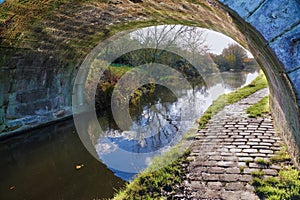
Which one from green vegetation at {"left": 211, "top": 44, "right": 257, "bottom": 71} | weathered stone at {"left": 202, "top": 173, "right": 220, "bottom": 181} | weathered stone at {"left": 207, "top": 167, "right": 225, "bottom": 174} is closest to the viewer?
weathered stone at {"left": 202, "top": 173, "right": 220, "bottom": 181}

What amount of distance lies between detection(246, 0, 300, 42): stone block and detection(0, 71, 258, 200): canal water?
3032 mm

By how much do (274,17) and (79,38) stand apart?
656cm

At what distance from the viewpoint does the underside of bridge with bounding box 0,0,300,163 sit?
165 centimetres

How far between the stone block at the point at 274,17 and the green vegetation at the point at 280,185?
162cm

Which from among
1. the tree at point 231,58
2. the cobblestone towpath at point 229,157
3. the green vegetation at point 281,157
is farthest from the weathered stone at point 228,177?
the tree at point 231,58

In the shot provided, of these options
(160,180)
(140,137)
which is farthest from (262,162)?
(140,137)

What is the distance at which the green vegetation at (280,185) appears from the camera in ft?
7.75

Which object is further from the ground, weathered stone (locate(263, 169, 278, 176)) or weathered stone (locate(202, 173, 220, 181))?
weathered stone (locate(263, 169, 278, 176))

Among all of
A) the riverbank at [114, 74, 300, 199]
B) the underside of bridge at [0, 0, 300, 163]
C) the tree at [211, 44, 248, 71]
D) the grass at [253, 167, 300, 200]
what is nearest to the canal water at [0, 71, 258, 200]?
the riverbank at [114, 74, 300, 199]

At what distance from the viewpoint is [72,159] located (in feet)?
16.7

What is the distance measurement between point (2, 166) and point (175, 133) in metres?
3.95

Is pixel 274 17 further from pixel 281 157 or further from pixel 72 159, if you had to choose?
pixel 72 159

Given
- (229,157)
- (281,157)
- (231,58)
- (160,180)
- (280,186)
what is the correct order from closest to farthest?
1. (280,186)
2. (160,180)
3. (281,157)
4. (229,157)
5. (231,58)

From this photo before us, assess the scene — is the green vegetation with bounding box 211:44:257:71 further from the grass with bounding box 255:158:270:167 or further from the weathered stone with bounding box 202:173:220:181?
the weathered stone with bounding box 202:173:220:181
